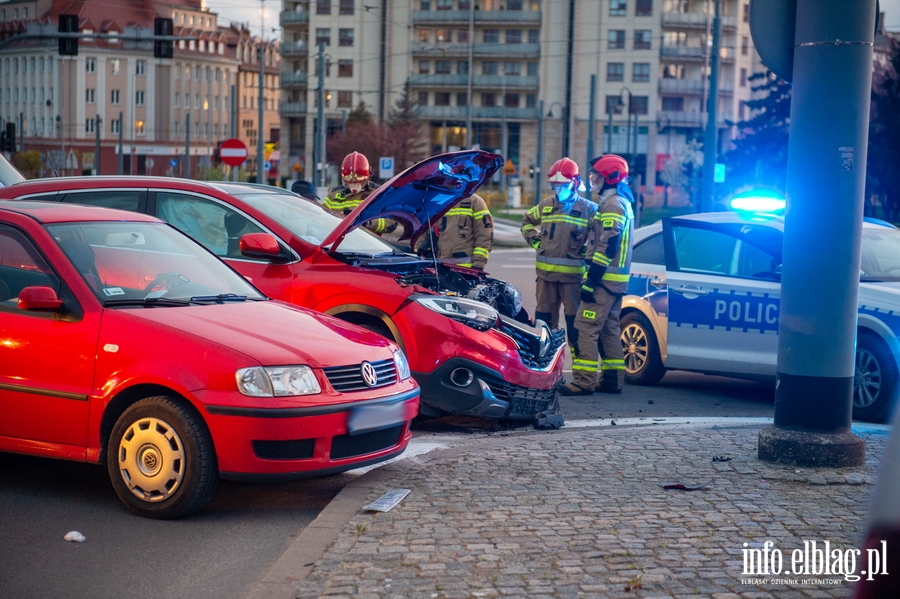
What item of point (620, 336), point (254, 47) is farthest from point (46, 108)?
point (620, 336)

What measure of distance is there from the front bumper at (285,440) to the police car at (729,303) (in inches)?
184

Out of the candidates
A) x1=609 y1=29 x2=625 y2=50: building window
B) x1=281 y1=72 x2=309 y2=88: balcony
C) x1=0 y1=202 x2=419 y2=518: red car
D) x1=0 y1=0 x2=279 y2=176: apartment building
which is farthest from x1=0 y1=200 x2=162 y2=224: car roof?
x1=281 y1=72 x2=309 y2=88: balcony

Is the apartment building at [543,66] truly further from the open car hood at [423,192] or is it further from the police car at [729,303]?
the open car hood at [423,192]

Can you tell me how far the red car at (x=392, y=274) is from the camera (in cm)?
751

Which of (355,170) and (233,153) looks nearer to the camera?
(355,170)

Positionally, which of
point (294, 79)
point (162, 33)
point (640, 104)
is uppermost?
point (294, 79)

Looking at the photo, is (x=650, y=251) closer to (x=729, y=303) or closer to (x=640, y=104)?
(x=729, y=303)

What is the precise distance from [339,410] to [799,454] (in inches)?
105

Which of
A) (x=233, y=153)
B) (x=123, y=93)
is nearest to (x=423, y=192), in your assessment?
(x=233, y=153)

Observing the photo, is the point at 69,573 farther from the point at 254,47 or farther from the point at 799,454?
the point at 254,47

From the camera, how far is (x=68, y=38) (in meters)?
25.7

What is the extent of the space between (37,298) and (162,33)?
22.0m

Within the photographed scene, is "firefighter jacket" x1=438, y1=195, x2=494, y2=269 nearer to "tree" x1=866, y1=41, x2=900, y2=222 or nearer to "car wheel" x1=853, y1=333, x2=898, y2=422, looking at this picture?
"car wheel" x1=853, y1=333, x2=898, y2=422

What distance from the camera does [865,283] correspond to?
906 cm
